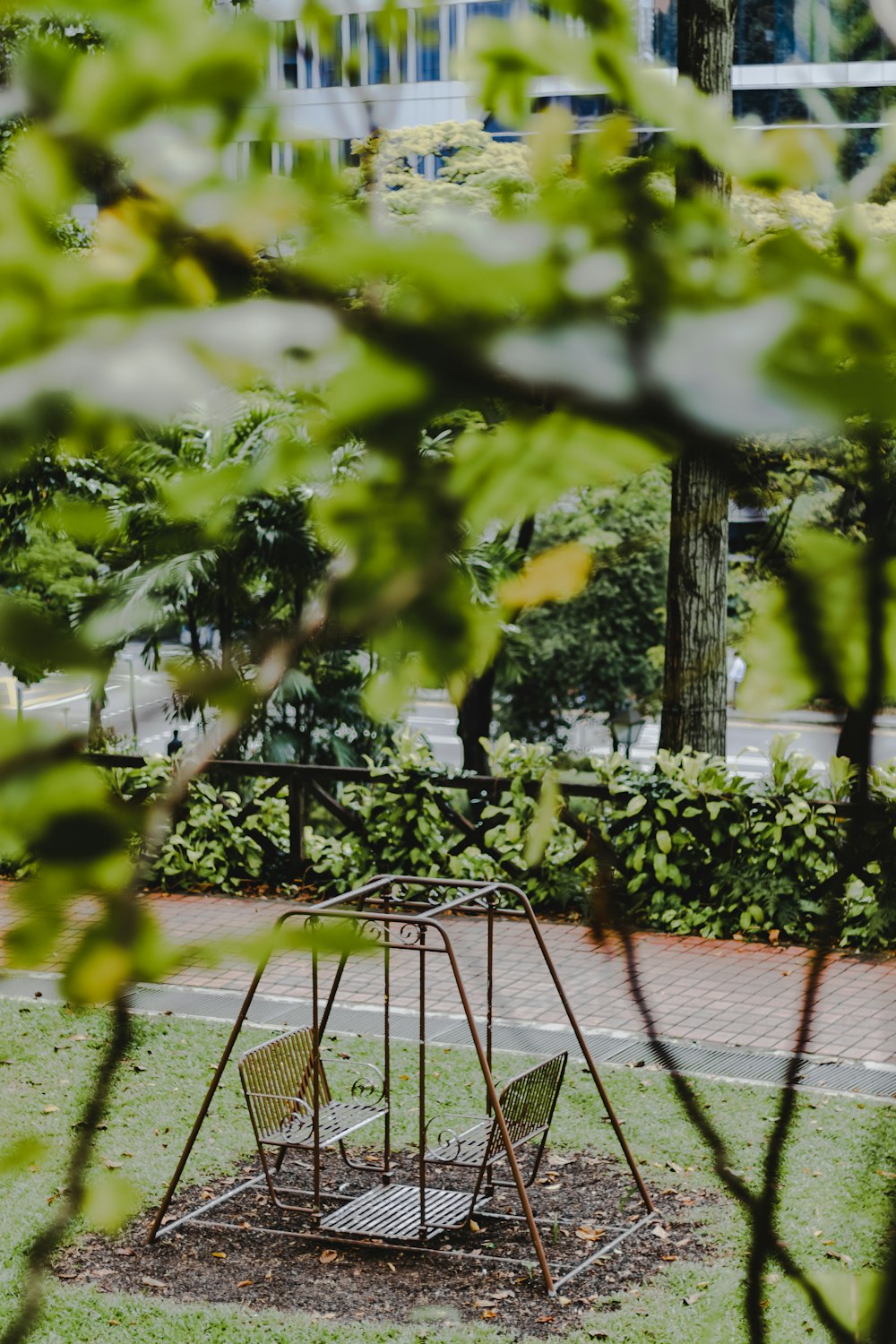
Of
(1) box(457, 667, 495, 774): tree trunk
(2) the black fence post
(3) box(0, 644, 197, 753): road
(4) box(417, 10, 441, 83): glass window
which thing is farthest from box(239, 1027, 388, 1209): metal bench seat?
(4) box(417, 10, 441, 83): glass window

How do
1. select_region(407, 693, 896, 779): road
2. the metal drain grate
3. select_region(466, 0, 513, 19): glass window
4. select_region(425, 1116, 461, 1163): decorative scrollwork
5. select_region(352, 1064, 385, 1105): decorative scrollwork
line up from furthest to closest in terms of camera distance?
the metal drain grate < select_region(352, 1064, 385, 1105): decorative scrollwork < select_region(425, 1116, 461, 1163): decorative scrollwork < select_region(407, 693, 896, 779): road < select_region(466, 0, 513, 19): glass window

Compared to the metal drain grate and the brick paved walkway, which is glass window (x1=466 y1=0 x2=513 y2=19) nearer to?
the metal drain grate

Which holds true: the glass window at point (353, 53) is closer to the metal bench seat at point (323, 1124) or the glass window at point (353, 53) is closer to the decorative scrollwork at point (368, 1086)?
the metal bench seat at point (323, 1124)

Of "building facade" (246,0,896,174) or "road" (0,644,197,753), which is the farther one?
"building facade" (246,0,896,174)

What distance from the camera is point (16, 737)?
0.66 meters

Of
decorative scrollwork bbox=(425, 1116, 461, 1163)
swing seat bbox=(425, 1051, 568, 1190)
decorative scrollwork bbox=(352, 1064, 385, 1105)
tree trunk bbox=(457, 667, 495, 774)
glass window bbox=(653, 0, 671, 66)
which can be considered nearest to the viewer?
glass window bbox=(653, 0, 671, 66)

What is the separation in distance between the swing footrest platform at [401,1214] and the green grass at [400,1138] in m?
0.54

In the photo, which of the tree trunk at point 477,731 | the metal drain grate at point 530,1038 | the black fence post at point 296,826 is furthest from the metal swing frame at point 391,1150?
the black fence post at point 296,826

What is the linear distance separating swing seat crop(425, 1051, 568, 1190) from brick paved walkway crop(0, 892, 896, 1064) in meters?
1.64

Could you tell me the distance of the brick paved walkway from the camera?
752cm

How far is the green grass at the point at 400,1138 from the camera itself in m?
4.65

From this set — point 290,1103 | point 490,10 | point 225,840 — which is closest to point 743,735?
point 225,840

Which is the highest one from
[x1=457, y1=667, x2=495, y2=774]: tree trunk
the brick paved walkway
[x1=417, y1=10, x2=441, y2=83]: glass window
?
[x1=417, y1=10, x2=441, y2=83]: glass window

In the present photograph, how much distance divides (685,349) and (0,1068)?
7312 millimetres
